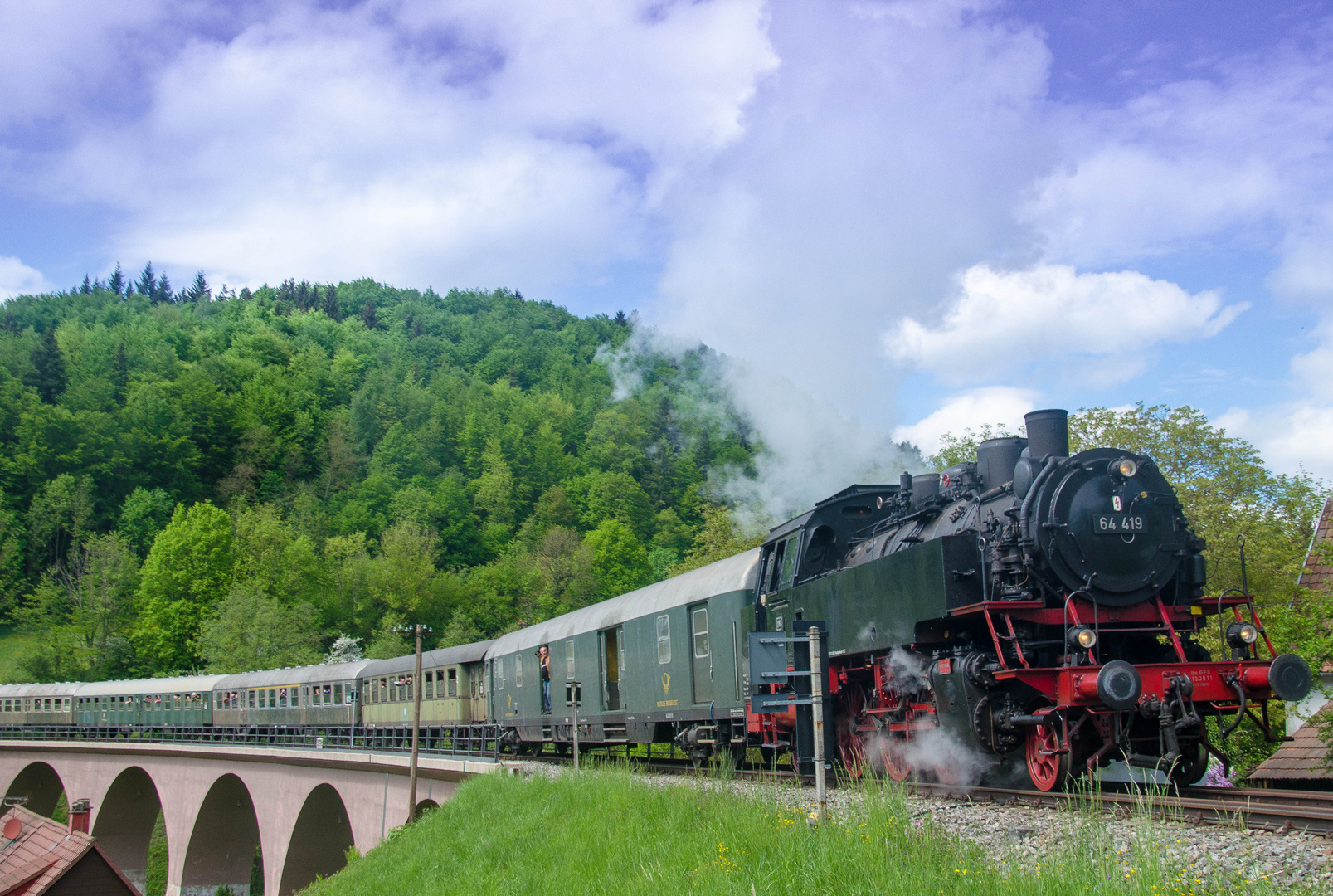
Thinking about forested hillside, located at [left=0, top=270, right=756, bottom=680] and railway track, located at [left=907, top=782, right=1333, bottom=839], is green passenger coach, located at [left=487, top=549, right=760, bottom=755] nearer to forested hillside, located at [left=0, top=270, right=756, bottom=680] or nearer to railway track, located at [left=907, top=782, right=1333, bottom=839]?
railway track, located at [left=907, top=782, right=1333, bottom=839]

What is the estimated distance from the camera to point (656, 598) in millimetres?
16812

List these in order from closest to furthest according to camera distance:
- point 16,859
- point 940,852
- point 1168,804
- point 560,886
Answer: point 940,852 < point 1168,804 < point 560,886 < point 16,859

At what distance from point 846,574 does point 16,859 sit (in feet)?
78.6

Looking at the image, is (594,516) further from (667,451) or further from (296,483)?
(296,483)

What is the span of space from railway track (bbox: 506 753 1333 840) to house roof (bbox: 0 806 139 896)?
69.9 ft

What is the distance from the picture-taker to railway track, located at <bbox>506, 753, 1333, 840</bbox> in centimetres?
618

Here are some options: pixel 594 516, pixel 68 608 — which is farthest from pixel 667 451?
pixel 68 608

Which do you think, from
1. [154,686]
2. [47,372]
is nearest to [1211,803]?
[154,686]

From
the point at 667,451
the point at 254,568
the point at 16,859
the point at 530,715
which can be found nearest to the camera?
the point at 530,715

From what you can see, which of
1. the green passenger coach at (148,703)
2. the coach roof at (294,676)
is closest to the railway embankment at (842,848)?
the coach roof at (294,676)

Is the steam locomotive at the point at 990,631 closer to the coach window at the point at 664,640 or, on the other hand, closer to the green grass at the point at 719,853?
the coach window at the point at 664,640

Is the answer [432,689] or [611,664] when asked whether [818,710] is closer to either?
[611,664]

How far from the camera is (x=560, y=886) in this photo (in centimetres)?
859

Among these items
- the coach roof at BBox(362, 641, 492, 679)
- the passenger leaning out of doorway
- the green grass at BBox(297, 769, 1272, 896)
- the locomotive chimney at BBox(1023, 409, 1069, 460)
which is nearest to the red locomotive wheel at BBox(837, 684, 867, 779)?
the green grass at BBox(297, 769, 1272, 896)
